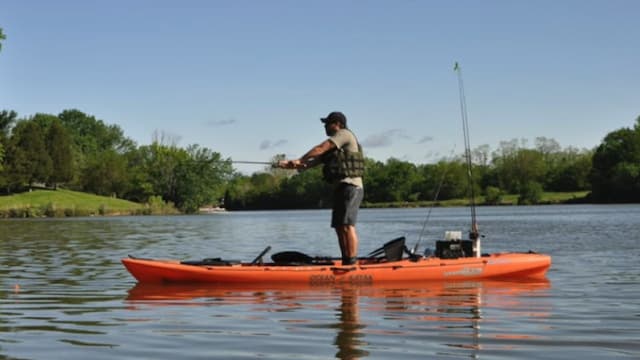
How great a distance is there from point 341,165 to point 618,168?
101 m

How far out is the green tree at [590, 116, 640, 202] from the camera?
103000 mm

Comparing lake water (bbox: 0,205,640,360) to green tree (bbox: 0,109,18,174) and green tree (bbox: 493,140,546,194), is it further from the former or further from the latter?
green tree (bbox: 493,140,546,194)

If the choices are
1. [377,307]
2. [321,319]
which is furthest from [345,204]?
[321,319]

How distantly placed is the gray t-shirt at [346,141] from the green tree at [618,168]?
98.3 m

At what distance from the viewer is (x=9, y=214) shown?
6900cm

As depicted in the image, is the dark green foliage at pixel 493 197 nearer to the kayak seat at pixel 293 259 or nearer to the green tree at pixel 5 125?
the green tree at pixel 5 125

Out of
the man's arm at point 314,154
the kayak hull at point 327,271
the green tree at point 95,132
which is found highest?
the green tree at point 95,132

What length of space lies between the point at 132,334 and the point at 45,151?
8971cm

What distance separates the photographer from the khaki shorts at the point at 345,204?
11.5 meters

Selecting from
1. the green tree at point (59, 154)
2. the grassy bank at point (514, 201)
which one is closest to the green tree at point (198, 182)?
the green tree at point (59, 154)

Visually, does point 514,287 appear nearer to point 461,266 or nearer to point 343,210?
point 461,266

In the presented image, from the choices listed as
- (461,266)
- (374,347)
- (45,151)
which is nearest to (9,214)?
(45,151)

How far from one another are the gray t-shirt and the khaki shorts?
0.07 meters

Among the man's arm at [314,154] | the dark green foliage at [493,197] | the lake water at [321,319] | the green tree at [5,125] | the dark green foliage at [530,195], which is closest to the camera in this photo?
the lake water at [321,319]
